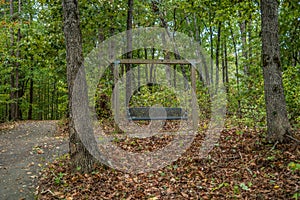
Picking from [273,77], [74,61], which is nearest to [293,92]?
[273,77]

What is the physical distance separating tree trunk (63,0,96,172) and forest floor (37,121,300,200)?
9.2 inches

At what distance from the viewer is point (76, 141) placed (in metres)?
5.55

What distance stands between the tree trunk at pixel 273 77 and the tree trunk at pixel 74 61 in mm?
3714

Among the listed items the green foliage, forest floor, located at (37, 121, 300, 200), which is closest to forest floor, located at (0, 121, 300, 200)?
forest floor, located at (37, 121, 300, 200)

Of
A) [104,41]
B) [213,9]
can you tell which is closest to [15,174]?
[213,9]

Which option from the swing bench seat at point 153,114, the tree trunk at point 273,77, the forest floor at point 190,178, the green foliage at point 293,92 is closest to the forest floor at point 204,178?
A: the forest floor at point 190,178

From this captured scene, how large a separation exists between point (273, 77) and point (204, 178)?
236 centimetres

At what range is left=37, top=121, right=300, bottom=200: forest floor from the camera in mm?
4248

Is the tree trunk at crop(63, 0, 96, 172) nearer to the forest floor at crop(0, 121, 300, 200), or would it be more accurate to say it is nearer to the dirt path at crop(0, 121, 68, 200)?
the forest floor at crop(0, 121, 300, 200)

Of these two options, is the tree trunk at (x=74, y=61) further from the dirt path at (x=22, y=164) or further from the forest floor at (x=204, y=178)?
the dirt path at (x=22, y=164)

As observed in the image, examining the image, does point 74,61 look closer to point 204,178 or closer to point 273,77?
point 204,178

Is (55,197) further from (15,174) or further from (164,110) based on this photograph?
(164,110)

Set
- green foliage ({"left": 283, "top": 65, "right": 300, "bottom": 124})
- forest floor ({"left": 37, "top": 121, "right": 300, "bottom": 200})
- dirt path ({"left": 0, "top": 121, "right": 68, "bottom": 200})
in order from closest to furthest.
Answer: forest floor ({"left": 37, "top": 121, "right": 300, "bottom": 200}) < dirt path ({"left": 0, "top": 121, "right": 68, "bottom": 200}) < green foliage ({"left": 283, "top": 65, "right": 300, "bottom": 124})

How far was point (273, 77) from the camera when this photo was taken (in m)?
5.27
